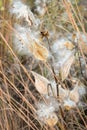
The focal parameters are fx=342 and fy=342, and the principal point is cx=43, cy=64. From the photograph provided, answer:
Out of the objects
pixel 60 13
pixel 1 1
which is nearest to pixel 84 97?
pixel 60 13

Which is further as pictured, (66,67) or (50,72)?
(50,72)

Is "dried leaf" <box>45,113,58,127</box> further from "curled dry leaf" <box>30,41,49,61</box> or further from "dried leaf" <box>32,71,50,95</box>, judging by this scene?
"curled dry leaf" <box>30,41,49,61</box>

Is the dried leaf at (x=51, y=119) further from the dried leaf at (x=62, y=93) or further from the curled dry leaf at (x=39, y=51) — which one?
the curled dry leaf at (x=39, y=51)

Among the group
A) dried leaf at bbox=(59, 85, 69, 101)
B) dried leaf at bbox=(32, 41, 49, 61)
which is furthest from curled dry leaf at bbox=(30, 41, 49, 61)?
dried leaf at bbox=(59, 85, 69, 101)

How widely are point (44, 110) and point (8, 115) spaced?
0.27 meters

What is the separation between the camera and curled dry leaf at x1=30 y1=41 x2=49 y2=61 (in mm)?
973

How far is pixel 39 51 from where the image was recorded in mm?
978

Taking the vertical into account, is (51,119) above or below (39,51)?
below

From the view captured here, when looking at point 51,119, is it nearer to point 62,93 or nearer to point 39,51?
point 62,93

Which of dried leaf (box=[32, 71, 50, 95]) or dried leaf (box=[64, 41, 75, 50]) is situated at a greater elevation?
dried leaf (box=[64, 41, 75, 50])

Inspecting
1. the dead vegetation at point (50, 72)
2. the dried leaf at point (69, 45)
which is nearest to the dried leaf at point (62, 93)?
the dead vegetation at point (50, 72)

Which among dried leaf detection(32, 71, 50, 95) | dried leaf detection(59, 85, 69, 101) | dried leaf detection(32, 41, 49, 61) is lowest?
dried leaf detection(59, 85, 69, 101)

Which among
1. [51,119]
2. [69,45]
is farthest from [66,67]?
[51,119]

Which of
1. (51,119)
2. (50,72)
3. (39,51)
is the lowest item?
(51,119)
